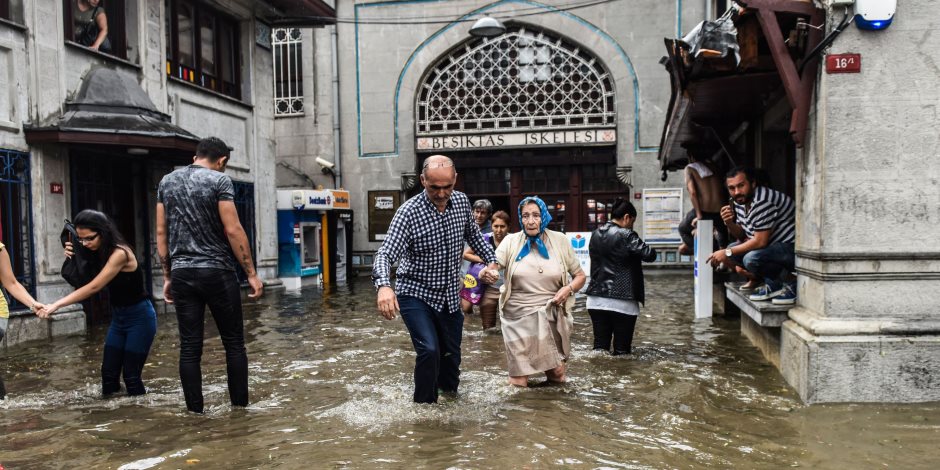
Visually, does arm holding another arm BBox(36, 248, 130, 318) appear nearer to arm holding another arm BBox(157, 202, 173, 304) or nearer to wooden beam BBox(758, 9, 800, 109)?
arm holding another arm BBox(157, 202, 173, 304)

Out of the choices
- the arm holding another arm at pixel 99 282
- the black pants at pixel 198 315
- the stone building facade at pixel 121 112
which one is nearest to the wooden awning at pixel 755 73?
the black pants at pixel 198 315

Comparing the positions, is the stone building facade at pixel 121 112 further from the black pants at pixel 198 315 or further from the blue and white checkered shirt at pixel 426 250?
the blue and white checkered shirt at pixel 426 250

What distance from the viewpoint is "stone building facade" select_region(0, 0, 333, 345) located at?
32.4 ft

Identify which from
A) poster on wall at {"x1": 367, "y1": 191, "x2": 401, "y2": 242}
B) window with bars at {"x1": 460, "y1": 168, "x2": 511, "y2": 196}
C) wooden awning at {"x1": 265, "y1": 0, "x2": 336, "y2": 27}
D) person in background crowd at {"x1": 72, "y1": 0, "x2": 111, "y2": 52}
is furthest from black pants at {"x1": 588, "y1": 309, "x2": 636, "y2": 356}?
poster on wall at {"x1": 367, "y1": 191, "x2": 401, "y2": 242}

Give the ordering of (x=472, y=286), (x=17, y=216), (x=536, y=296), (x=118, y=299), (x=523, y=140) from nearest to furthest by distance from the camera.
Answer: (x=118, y=299) → (x=536, y=296) → (x=472, y=286) → (x=17, y=216) → (x=523, y=140)

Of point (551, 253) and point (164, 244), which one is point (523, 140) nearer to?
point (551, 253)

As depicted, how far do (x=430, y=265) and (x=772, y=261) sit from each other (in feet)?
9.68

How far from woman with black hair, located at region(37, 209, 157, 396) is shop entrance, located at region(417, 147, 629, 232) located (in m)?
16.4

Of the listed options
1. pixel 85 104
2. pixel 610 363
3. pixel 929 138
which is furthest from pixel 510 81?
pixel 929 138

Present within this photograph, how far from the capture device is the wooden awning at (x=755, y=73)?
548 centimetres

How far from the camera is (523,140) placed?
71.4 feet

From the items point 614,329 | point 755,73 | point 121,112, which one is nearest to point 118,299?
point 614,329

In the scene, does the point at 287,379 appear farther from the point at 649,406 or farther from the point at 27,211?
the point at 27,211

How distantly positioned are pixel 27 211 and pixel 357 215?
13088 mm
